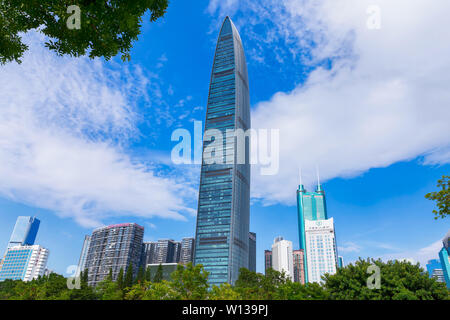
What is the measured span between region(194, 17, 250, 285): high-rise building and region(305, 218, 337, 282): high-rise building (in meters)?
85.5

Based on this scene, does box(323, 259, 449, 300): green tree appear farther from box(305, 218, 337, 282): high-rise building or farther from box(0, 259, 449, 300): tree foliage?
box(305, 218, 337, 282): high-rise building

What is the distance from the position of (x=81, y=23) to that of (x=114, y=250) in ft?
610

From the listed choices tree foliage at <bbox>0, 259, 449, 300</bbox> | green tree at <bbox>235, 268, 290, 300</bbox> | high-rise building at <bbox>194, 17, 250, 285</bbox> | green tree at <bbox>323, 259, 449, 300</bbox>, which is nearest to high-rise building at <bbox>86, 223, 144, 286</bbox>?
high-rise building at <bbox>194, 17, 250, 285</bbox>

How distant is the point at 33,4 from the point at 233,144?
397 ft

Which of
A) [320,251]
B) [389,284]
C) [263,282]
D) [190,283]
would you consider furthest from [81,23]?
[320,251]

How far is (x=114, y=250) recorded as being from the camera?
17250cm

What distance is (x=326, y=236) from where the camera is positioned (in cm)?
19438

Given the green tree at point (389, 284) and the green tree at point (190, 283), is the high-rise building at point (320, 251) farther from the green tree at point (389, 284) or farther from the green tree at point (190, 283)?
the green tree at point (190, 283)

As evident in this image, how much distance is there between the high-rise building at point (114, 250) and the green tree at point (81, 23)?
17644 centimetres

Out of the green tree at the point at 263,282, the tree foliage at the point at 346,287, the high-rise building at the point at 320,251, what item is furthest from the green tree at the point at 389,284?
the high-rise building at the point at 320,251

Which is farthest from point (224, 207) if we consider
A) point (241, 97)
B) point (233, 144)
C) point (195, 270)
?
point (195, 270)

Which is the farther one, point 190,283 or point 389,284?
point 389,284

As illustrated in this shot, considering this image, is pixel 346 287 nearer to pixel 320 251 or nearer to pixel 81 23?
pixel 81 23
